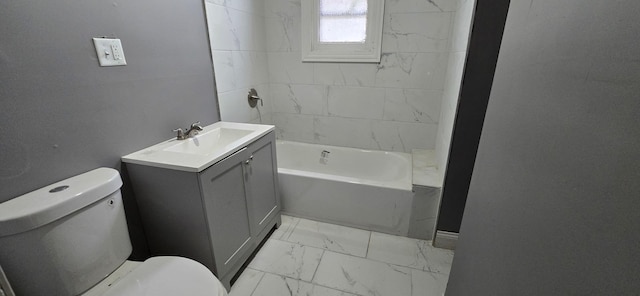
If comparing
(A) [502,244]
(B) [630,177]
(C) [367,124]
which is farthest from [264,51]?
(B) [630,177]

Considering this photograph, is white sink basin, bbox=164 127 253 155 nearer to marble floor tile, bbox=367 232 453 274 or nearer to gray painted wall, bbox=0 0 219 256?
gray painted wall, bbox=0 0 219 256

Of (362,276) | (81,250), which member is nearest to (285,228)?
(362,276)

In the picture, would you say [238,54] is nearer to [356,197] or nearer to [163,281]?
[356,197]

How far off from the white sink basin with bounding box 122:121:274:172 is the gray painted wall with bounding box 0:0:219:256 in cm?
9

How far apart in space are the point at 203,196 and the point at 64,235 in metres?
0.47

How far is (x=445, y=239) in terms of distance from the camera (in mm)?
1831

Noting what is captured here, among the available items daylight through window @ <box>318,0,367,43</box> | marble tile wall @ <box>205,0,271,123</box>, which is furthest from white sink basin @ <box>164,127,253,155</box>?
daylight through window @ <box>318,0,367,43</box>

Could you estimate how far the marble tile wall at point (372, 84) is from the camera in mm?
2150

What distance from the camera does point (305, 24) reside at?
7.82 ft

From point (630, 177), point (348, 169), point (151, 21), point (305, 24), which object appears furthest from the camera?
point (348, 169)

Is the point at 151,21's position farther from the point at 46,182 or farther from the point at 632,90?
the point at 632,90

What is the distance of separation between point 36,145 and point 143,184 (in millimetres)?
408

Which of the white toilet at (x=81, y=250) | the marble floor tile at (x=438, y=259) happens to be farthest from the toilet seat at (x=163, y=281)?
the marble floor tile at (x=438, y=259)

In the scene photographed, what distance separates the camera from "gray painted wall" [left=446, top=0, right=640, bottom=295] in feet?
1.17
